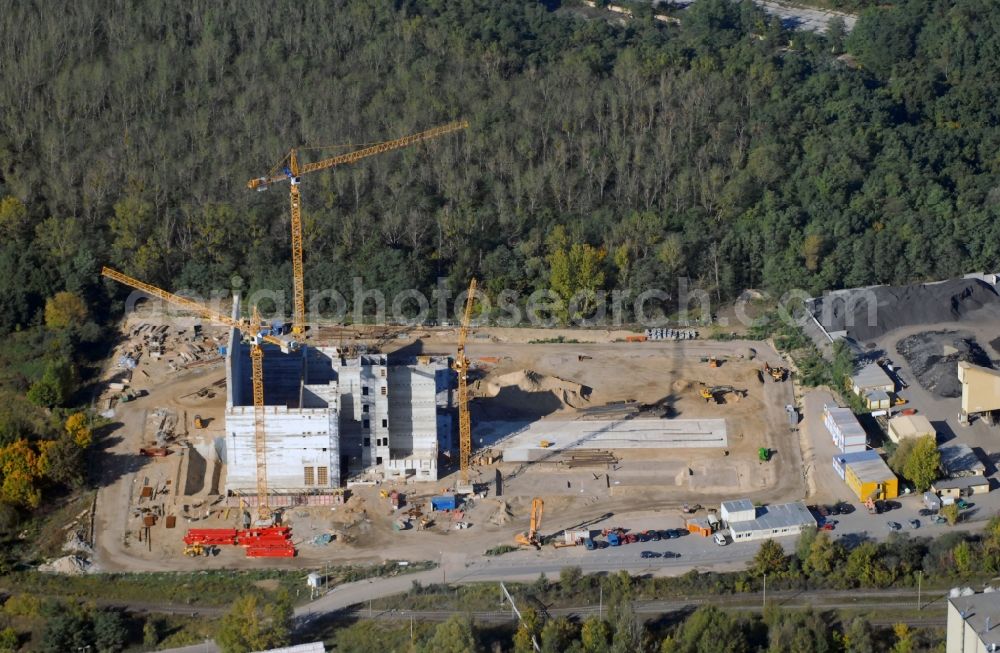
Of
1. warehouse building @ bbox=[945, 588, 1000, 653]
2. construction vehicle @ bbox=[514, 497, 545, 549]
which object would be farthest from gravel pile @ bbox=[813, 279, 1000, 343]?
warehouse building @ bbox=[945, 588, 1000, 653]

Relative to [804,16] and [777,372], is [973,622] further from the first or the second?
[804,16]

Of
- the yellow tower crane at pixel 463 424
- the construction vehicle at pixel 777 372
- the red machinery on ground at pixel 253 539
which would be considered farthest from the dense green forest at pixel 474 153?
the yellow tower crane at pixel 463 424

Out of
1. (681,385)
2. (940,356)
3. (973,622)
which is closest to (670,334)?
(681,385)

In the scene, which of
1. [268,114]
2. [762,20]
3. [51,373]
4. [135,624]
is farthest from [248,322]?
[762,20]

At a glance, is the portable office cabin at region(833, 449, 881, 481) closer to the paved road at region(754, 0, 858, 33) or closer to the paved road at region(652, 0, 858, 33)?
the paved road at region(754, 0, 858, 33)

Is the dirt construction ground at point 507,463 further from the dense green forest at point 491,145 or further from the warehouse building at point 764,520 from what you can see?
the dense green forest at point 491,145
